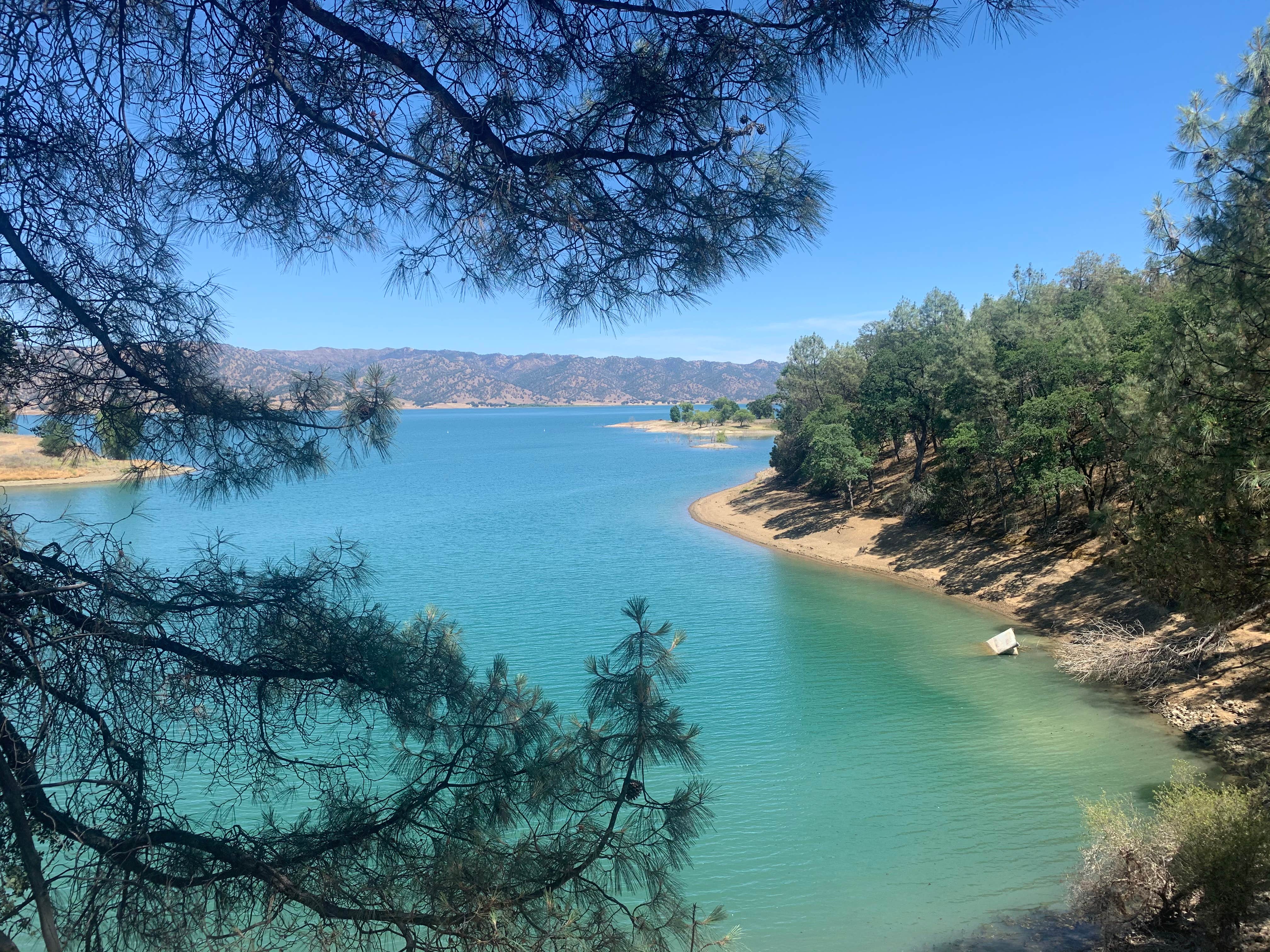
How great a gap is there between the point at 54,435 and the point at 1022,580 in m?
21.0

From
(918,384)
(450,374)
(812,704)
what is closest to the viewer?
(812,704)

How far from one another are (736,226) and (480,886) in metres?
3.21

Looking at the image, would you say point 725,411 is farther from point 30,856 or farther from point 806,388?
point 30,856

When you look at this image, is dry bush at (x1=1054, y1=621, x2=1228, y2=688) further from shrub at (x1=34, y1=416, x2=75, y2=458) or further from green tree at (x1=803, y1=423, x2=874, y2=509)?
shrub at (x1=34, y1=416, x2=75, y2=458)

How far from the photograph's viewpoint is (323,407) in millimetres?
3904

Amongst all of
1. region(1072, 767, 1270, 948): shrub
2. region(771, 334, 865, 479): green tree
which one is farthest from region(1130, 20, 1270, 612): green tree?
region(771, 334, 865, 479): green tree

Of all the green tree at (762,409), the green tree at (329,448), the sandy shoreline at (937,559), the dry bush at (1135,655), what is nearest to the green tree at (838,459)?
the sandy shoreline at (937,559)

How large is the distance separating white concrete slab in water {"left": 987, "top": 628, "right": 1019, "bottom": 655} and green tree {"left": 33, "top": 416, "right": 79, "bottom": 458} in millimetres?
16394

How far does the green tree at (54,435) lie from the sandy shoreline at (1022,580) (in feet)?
42.5

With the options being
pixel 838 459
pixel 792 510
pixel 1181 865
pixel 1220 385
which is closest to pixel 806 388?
pixel 792 510

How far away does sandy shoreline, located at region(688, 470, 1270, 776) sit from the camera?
1144cm

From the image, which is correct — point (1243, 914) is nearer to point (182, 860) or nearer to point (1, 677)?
point (182, 860)

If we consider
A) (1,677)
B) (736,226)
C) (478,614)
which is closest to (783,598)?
(478,614)

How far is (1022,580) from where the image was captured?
777 inches
